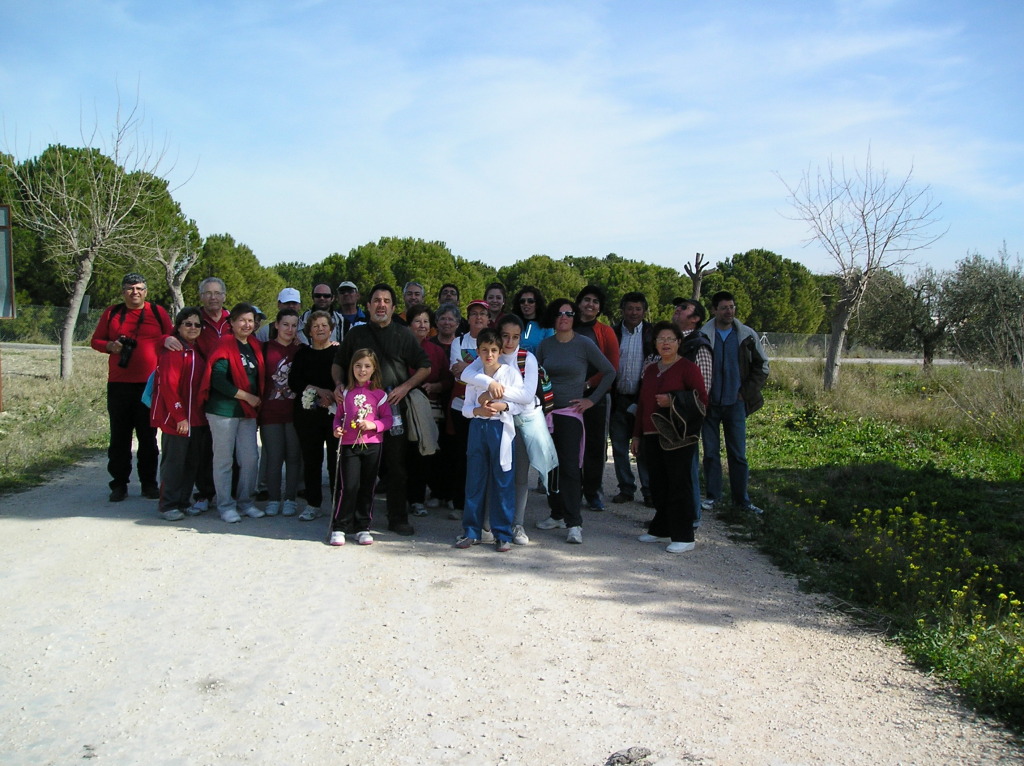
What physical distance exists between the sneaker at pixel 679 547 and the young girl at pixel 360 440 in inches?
91.7

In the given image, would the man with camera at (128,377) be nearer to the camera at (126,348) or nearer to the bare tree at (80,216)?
the camera at (126,348)

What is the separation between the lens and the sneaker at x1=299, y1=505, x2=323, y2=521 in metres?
7.11

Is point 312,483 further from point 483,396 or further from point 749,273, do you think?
point 749,273

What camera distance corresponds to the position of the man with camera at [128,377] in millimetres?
7645

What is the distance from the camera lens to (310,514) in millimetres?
7137

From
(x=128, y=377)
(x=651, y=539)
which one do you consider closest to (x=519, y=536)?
(x=651, y=539)

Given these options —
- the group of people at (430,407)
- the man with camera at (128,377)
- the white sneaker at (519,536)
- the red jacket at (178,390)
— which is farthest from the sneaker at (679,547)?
the man with camera at (128,377)

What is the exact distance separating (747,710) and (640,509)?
416cm

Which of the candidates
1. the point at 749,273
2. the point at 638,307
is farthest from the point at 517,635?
the point at 749,273

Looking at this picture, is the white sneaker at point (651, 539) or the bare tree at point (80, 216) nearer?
the white sneaker at point (651, 539)

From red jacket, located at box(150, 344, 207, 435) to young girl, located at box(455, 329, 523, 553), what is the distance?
2.41 metres

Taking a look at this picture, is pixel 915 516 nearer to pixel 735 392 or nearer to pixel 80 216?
pixel 735 392

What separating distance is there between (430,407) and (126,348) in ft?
9.80

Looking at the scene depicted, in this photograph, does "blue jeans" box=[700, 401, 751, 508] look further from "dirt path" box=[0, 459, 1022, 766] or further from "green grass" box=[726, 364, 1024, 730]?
"dirt path" box=[0, 459, 1022, 766]
